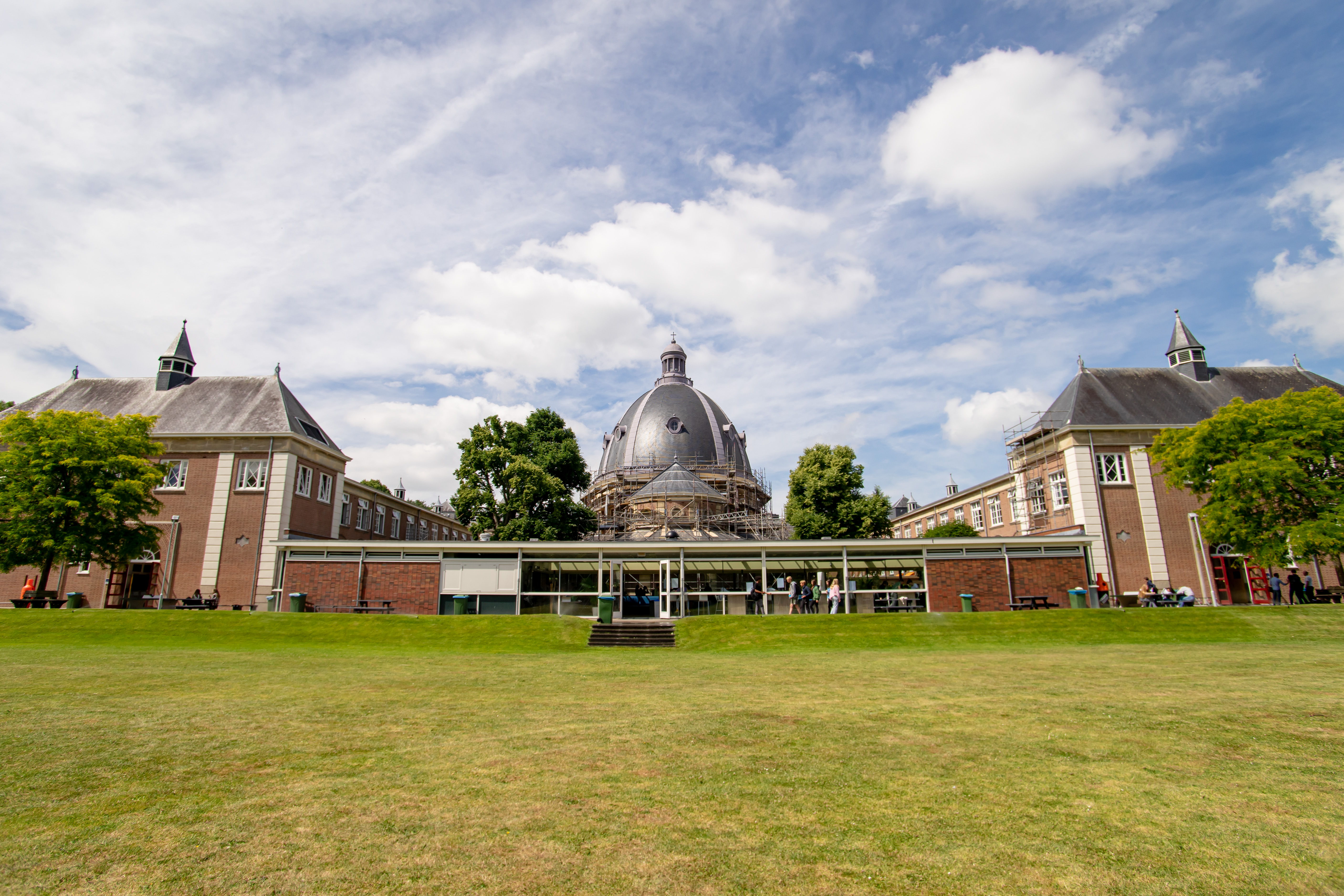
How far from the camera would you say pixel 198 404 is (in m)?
36.4

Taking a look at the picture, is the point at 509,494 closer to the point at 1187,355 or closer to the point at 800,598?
the point at 800,598

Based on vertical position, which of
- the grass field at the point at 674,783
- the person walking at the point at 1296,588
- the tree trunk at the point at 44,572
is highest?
the tree trunk at the point at 44,572

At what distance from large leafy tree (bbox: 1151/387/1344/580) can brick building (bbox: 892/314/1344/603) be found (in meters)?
2.78

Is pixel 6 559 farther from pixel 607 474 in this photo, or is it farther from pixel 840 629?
pixel 607 474

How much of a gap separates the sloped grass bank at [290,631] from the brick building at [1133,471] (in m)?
17.7

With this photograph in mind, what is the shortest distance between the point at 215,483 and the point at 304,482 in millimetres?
3749

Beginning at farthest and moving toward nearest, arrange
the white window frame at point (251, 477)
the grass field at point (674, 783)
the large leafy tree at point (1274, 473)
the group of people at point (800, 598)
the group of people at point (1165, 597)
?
the white window frame at point (251, 477)
the group of people at point (1165, 597)
the group of people at point (800, 598)
the large leafy tree at point (1274, 473)
the grass field at point (674, 783)

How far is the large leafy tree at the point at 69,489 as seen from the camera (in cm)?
2669

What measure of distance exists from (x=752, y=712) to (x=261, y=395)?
3604 centimetres

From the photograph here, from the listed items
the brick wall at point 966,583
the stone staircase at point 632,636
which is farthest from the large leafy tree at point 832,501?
the stone staircase at point 632,636

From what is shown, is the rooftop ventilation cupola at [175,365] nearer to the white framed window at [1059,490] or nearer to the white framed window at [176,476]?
the white framed window at [176,476]

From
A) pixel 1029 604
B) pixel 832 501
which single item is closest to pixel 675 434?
pixel 832 501

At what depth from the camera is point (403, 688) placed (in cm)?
1073

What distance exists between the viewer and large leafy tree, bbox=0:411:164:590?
26.7 metres
